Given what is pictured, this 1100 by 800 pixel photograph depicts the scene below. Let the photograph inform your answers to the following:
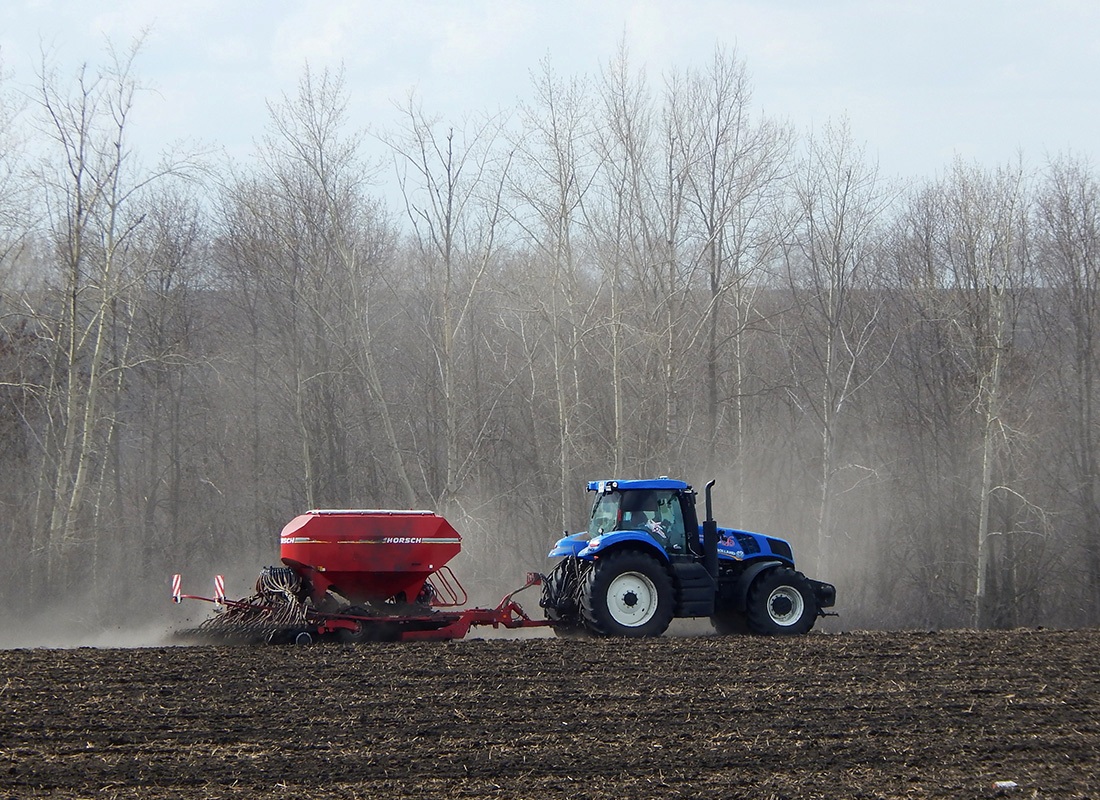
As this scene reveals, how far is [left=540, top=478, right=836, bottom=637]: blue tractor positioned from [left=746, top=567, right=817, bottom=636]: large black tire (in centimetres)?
1

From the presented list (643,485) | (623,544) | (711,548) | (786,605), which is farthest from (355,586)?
(786,605)

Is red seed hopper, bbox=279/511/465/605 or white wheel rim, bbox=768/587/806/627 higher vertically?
red seed hopper, bbox=279/511/465/605

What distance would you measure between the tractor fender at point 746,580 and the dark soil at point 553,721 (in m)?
1.47

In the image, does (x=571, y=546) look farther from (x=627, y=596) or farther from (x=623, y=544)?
(x=627, y=596)

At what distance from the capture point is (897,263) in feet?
107

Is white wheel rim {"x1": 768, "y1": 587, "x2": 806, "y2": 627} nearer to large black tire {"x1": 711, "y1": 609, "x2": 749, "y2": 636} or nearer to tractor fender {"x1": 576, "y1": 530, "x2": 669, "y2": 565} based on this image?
large black tire {"x1": 711, "y1": 609, "x2": 749, "y2": 636}

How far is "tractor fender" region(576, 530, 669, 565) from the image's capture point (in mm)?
12750

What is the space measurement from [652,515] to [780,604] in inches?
74.6

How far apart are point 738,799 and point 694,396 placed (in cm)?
2066

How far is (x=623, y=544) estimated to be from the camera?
12.9m

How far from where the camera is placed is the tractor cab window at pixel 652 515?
1317 cm

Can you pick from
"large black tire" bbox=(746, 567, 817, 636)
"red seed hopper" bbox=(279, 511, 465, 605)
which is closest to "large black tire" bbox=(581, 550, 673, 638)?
"large black tire" bbox=(746, 567, 817, 636)

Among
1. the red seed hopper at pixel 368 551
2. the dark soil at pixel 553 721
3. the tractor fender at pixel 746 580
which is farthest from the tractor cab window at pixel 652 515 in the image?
the red seed hopper at pixel 368 551

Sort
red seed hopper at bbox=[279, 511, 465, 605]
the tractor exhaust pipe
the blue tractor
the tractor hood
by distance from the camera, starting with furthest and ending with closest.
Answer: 1. the tractor hood
2. the tractor exhaust pipe
3. the blue tractor
4. red seed hopper at bbox=[279, 511, 465, 605]
